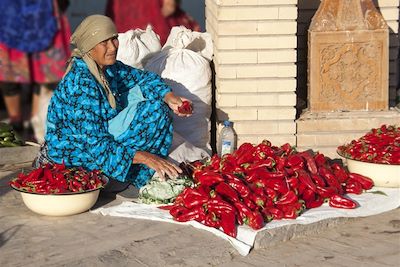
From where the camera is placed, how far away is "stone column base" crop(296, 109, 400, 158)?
23.0 ft

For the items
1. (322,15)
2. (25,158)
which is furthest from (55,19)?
(322,15)

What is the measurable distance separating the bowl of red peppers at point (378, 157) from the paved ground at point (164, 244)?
54 cm

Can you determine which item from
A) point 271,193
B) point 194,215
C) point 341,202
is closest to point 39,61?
point 194,215

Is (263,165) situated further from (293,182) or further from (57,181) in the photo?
(57,181)

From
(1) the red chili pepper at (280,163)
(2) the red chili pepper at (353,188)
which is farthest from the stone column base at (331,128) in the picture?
(1) the red chili pepper at (280,163)

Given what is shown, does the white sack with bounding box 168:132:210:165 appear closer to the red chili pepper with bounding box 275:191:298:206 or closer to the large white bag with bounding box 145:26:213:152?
the large white bag with bounding box 145:26:213:152

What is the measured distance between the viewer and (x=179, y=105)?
632 centimetres

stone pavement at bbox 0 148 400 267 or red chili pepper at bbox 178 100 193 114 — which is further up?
red chili pepper at bbox 178 100 193 114

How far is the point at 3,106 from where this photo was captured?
8.07 meters

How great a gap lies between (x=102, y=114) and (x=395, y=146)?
2.11 m

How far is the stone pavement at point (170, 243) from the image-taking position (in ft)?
16.3

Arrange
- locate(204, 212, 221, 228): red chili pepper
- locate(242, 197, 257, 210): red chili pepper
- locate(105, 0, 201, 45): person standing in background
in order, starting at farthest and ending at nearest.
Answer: locate(105, 0, 201, 45): person standing in background
locate(242, 197, 257, 210): red chili pepper
locate(204, 212, 221, 228): red chili pepper

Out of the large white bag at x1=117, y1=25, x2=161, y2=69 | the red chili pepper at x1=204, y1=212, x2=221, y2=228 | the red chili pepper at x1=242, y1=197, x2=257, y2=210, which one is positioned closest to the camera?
the red chili pepper at x1=204, y1=212, x2=221, y2=228

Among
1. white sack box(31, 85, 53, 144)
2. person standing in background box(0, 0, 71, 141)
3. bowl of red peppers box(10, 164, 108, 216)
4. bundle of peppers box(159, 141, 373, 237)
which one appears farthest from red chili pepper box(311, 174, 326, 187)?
white sack box(31, 85, 53, 144)
